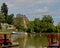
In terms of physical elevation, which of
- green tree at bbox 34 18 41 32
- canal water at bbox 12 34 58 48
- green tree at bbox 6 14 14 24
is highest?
green tree at bbox 6 14 14 24

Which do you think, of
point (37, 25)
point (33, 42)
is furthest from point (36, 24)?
point (33, 42)

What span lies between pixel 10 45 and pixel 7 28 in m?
95.9

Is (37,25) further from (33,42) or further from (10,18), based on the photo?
(33,42)

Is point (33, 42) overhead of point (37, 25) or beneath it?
beneath

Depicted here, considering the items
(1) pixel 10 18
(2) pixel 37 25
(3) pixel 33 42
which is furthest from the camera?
(2) pixel 37 25

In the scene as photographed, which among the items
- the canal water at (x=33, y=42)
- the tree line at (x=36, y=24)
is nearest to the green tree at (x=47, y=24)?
the tree line at (x=36, y=24)

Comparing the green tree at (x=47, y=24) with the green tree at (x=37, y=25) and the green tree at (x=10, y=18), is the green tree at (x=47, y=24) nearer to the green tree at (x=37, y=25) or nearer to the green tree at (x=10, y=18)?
the green tree at (x=37, y=25)

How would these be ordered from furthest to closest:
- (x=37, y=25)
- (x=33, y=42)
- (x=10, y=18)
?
(x=37, y=25) < (x=10, y=18) < (x=33, y=42)

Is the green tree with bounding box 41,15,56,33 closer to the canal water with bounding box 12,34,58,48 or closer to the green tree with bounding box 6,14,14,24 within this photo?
the green tree with bounding box 6,14,14,24

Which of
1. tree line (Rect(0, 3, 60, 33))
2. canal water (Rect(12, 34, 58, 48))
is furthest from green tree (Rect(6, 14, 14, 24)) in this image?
canal water (Rect(12, 34, 58, 48))

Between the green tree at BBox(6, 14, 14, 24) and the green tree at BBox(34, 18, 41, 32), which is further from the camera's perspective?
the green tree at BBox(34, 18, 41, 32)

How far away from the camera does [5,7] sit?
478 ft

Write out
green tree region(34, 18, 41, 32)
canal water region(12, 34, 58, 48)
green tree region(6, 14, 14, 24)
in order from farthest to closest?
1. green tree region(34, 18, 41, 32)
2. green tree region(6, 14, 14, 24)
3. canal water region(12, 34, 58, 48)

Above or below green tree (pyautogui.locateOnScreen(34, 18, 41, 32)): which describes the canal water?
below
